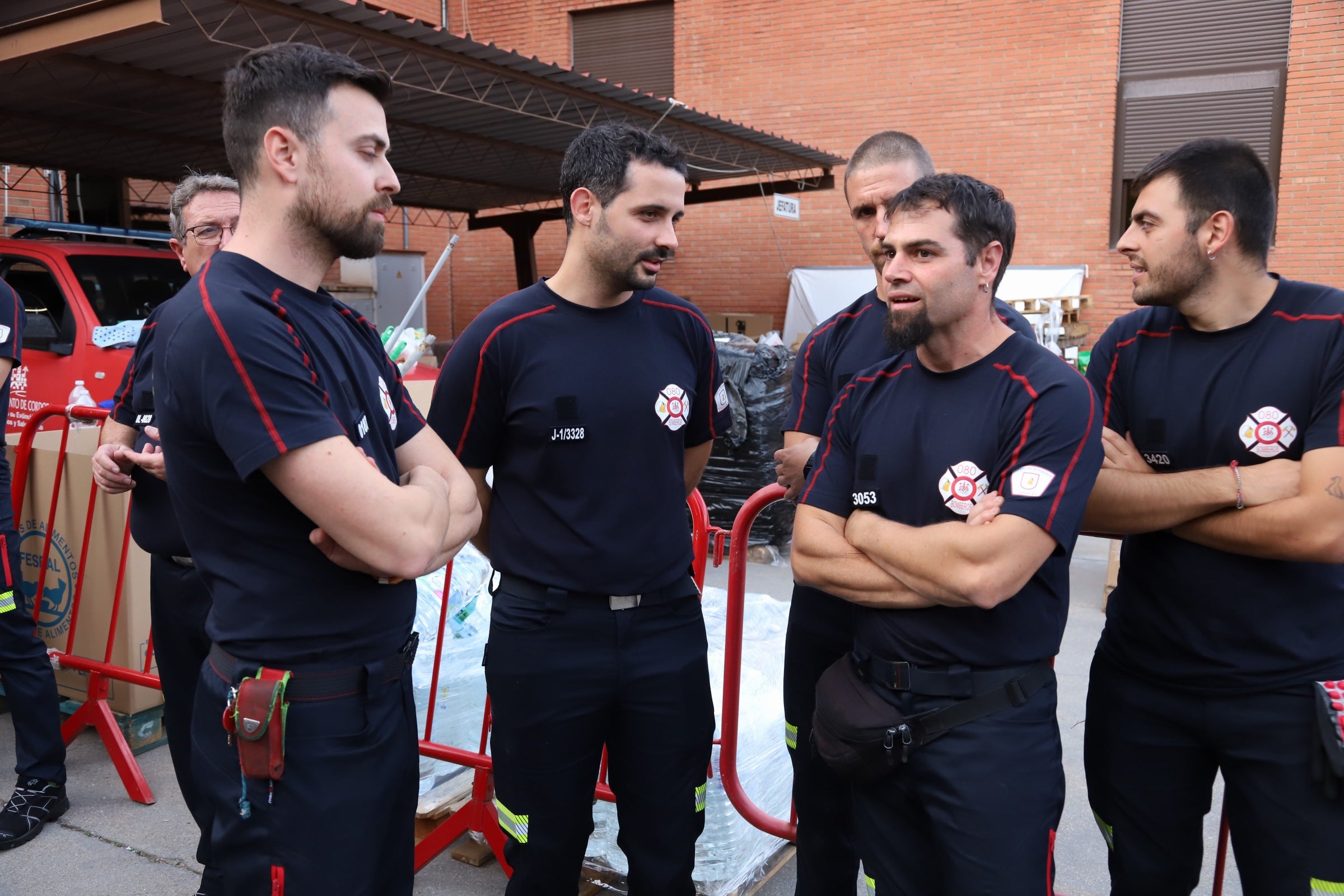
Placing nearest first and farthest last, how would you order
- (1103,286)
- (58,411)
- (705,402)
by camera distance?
1. (705,402)
2. (58,411)
3. (1103,286)

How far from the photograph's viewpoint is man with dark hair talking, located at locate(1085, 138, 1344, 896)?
2.11 m

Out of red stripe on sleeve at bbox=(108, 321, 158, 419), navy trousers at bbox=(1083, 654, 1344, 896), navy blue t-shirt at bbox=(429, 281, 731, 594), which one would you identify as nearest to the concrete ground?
navy trousers at bbox=(1083, 654, 1344, 896)

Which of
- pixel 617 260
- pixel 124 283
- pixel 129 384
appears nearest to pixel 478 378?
pixel 617 260

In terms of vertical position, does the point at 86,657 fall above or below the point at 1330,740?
below

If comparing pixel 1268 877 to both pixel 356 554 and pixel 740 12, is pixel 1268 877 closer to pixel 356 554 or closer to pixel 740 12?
pixel 356 554

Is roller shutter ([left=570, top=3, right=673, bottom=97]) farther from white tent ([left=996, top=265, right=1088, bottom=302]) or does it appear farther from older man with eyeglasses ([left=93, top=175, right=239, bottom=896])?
older man with eyeglasses ([left=93, top=175, right=239, bottom=896])

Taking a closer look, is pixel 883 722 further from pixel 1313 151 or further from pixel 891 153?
pixel 1313 151

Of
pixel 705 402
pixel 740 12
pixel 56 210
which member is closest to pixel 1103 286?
pixel 740 12

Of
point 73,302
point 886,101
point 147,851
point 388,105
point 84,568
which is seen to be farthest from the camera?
point 886,101

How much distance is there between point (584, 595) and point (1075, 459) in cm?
121

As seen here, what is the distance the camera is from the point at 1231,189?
2.26 metres

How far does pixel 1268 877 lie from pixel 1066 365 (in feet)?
4.03

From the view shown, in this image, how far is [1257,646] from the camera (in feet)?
7.14

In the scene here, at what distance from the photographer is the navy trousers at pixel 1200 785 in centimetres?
210
